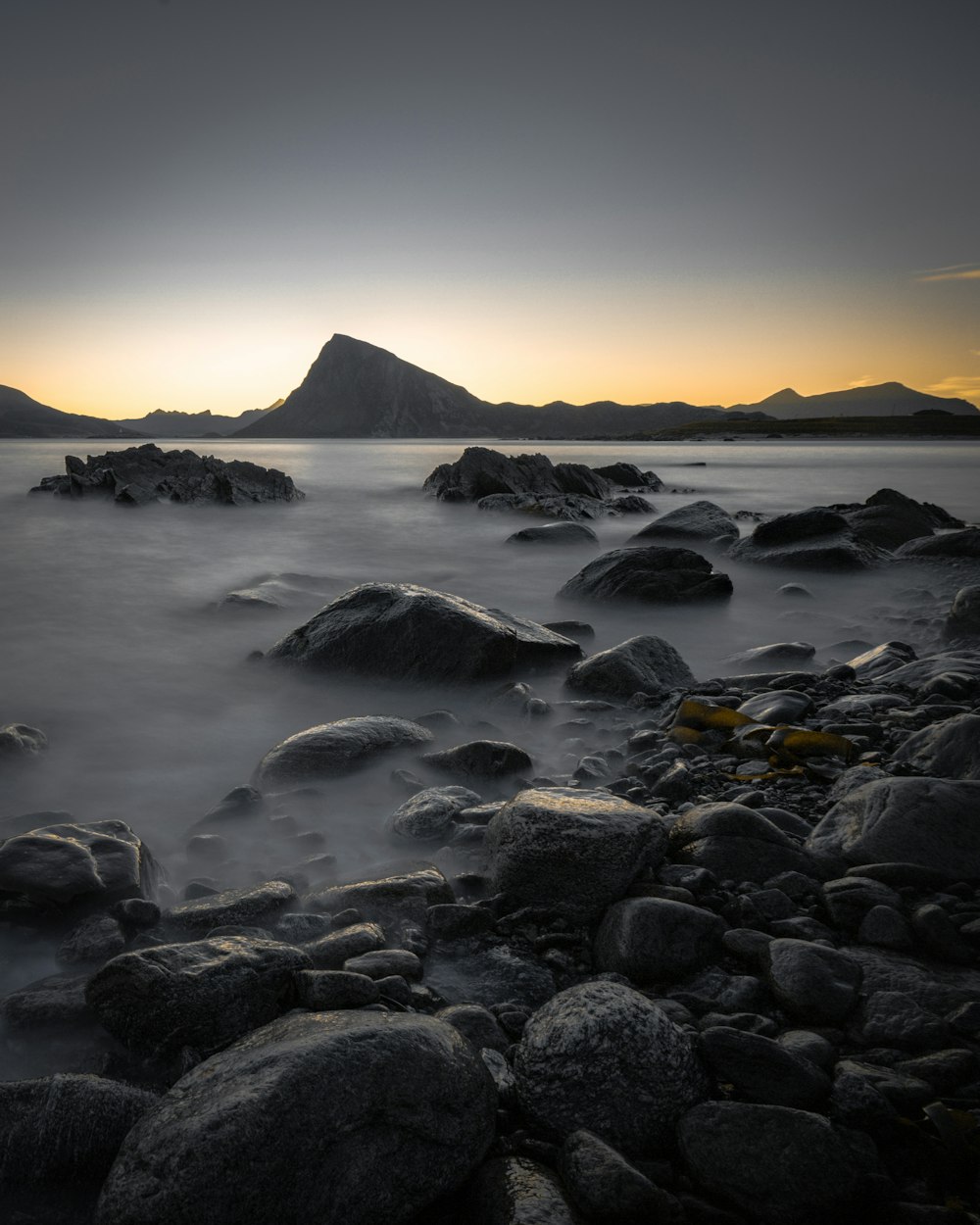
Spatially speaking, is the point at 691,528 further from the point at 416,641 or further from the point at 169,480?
the point at 169,480

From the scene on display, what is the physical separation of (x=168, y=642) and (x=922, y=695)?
764cm

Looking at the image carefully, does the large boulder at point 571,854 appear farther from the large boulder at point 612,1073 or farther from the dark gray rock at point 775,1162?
the dark gray rock at point 775,1162

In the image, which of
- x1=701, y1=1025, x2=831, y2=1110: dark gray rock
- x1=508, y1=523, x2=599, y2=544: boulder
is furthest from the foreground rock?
x1=701, y1=1025, x2=831, y2=1110: dark gray rock

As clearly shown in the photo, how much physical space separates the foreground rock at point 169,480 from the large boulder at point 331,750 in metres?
23.9

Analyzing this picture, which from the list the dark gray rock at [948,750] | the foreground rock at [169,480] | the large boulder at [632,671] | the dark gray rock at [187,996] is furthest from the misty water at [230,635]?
the foreground rock at [169,480]

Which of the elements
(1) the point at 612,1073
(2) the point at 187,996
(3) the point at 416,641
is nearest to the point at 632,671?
(3) the point at 416,641

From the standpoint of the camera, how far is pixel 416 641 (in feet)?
21.8

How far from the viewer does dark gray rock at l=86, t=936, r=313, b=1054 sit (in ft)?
7.76

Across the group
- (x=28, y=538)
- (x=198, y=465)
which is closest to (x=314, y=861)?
(x=28, y=538)

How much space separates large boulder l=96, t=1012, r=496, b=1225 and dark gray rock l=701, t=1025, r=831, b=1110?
704 mm

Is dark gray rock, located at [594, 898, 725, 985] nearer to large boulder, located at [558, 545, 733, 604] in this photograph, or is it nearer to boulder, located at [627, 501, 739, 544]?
large boulder, located at [558, 545, 733, 604]

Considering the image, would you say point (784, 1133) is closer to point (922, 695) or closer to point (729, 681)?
point (922, 695)

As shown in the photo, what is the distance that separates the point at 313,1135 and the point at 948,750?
3.66 metres

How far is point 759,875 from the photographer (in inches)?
126
